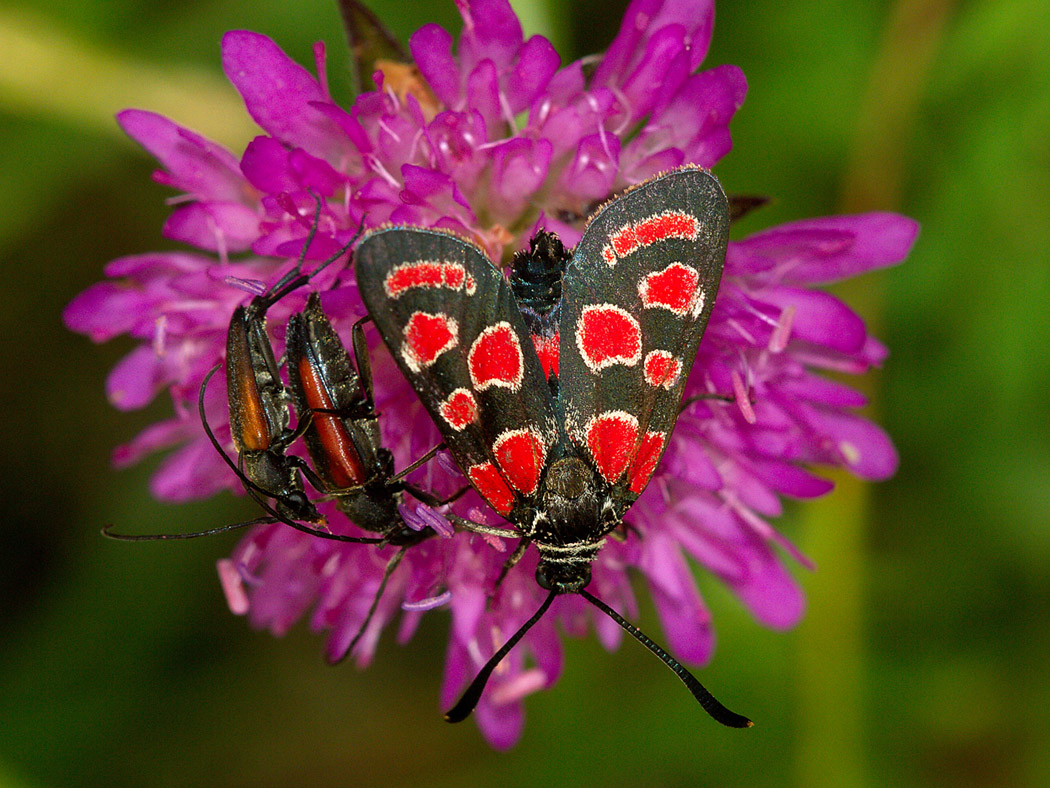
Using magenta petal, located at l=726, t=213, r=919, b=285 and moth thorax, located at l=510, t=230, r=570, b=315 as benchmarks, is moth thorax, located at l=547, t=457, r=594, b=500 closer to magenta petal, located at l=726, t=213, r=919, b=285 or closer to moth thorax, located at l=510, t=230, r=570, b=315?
moth thorax, located at l=510, t=230, r=570, b=315

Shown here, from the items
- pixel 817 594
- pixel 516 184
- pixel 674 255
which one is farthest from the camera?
pixel 817 594

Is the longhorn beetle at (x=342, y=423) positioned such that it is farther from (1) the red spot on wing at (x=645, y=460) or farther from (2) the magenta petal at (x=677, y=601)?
(2) the magenta petal at (x=677, y=601)

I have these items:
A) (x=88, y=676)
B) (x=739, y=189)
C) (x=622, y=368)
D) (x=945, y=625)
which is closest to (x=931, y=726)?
(x=945, y=625)

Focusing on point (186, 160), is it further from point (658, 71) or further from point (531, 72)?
point (658, 71)

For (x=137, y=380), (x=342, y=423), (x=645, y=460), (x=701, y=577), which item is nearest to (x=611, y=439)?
(x=645, y=460)

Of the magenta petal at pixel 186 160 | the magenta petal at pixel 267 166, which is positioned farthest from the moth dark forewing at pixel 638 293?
the magenta petal at pixel 186 160

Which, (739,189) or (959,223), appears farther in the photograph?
(739,189)

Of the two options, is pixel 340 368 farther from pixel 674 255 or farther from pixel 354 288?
pixel 674 255
